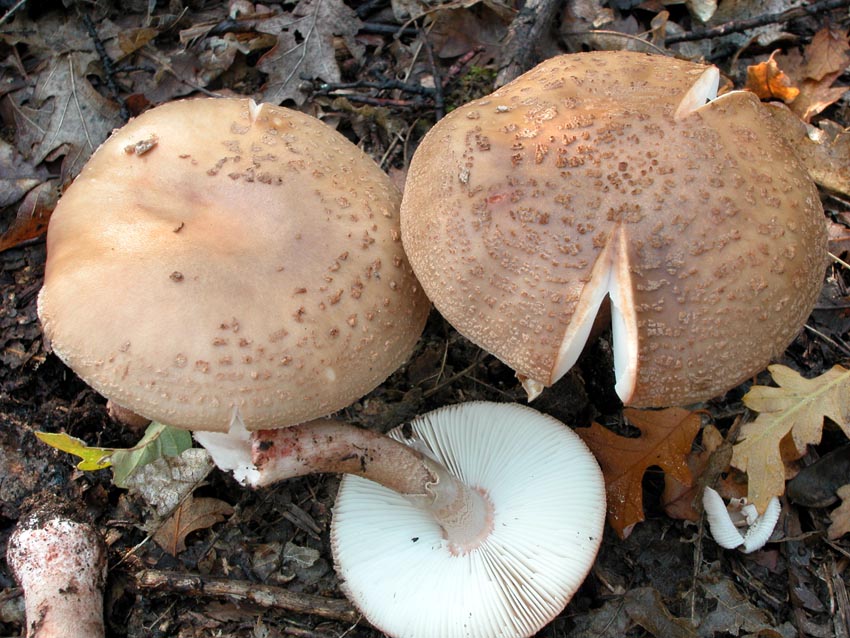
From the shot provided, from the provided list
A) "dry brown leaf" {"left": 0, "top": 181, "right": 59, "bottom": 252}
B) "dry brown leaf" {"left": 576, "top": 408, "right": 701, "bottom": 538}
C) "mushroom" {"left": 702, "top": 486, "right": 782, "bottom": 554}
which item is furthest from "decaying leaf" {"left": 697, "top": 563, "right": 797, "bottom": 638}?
"dry brown leaf" {"left": 0, "top": 181, "right": 59, "bottom": 252}

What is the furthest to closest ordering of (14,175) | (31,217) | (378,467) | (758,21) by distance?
(758,21), (14,175), (31,217), (378,467)

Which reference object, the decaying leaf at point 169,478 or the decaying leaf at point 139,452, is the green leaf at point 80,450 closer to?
the decaying leaf at point 139,452

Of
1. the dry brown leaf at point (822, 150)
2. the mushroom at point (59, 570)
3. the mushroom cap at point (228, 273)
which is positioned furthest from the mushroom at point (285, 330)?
the dry brown leaf at point (822, 150)

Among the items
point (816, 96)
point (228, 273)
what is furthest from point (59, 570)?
point (816, 96)

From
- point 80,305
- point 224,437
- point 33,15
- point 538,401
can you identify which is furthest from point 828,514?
point 33,15

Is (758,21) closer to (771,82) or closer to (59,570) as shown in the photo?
(771,82)

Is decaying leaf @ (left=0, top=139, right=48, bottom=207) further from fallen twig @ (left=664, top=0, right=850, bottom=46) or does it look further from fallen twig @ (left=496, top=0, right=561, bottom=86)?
fallen twig @ (left=664, top=0, right=850, bottom=46)
